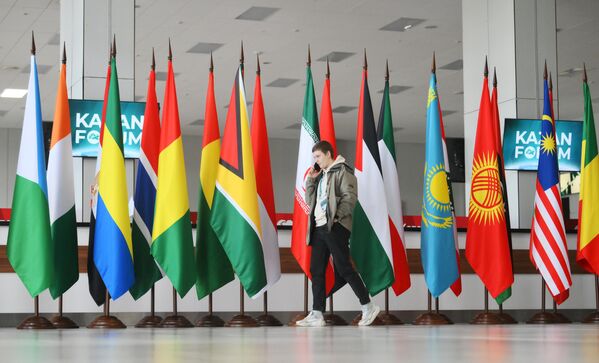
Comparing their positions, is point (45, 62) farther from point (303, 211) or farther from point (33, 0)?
point (303, 211)

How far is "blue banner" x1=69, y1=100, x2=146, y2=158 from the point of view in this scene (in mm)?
8102

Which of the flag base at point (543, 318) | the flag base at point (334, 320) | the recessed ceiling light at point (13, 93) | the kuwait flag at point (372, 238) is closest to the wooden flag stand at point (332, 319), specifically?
the flag base at point (334, 320)

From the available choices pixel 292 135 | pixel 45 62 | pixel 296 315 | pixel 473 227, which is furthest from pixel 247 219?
pixel 292 135

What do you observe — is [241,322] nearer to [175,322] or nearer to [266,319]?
[266,319]

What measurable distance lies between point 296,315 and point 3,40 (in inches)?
342

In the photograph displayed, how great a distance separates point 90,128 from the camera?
8.12 metres

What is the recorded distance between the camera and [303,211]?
786cm

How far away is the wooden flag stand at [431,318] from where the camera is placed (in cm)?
819

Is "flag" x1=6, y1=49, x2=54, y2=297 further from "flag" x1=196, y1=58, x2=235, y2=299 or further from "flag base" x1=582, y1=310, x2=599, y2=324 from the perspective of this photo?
"flag base" x1=582, y1=310, x2=599, y2=324

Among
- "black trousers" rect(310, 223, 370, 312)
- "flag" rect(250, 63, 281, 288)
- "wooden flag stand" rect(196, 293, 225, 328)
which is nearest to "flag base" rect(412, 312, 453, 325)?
"black trousers" rect(310, 223, 370, 312)

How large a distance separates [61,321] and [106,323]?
399mm

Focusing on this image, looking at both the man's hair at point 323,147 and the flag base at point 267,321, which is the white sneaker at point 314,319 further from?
the man's hair at point 323,147

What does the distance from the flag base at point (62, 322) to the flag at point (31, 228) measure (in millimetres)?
459

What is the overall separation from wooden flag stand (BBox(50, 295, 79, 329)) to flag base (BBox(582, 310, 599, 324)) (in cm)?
456
